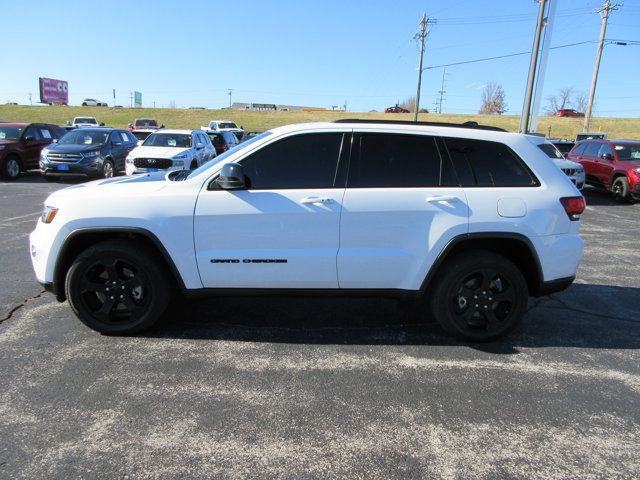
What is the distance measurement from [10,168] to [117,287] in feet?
45.7

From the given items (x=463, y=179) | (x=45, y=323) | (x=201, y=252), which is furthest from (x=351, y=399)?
(x=45, y=323)

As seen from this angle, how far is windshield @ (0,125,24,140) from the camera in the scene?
15.3m

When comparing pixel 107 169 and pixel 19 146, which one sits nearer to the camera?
pixel 107 169

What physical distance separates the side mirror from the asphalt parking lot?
1.32m

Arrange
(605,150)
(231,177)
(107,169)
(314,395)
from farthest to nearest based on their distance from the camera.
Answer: (107,169) < (605,150) < (231,177) < (314,395)

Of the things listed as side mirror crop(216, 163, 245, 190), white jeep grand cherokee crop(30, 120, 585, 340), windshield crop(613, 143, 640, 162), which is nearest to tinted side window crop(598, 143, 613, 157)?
windshield crop(613, 143, 640, 162)

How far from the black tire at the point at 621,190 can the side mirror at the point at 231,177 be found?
44.3 feet

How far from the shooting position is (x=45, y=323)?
437 centimetres

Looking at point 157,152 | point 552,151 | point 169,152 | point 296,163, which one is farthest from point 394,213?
point 552,151

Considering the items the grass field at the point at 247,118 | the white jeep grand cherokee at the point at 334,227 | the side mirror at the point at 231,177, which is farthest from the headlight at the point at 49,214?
the grass field at the point at 247,118

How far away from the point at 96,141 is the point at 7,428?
14.1 m

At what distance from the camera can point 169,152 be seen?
13.2m

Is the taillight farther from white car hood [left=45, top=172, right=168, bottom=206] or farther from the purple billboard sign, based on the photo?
the purple billboard sign

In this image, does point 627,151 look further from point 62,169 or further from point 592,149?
point 62,169
